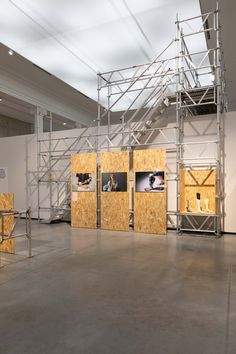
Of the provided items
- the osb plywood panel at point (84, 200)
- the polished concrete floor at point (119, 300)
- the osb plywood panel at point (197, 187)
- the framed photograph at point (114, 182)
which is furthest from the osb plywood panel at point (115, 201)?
the polished concrete floor at point (119, 300)

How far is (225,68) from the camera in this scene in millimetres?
10391

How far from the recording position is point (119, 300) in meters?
3.65

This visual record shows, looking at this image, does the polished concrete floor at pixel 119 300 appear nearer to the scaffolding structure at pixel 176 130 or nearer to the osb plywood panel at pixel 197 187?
the osb plywood panel at pixel 197 187

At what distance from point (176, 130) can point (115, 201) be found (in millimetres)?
2920

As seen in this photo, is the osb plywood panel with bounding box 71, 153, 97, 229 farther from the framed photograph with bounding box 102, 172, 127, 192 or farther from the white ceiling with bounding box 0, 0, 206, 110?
the white ceiling with bounding box 0, 0, 206, 110

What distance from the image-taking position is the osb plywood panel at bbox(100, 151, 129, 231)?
29.0 ft

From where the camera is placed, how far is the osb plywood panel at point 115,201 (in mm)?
8852

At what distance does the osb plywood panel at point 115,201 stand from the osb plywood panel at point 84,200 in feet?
1.17

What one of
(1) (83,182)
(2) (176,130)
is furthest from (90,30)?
(1) (83,182)

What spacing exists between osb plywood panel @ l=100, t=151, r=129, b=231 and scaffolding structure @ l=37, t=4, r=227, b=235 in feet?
1.36

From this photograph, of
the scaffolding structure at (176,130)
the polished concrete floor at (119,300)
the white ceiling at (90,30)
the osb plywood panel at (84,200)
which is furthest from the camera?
the osb plywood panel at (84,200)

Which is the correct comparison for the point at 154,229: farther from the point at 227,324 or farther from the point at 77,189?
the point at 227,324

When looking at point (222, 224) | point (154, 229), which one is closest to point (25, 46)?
point (154, 229)

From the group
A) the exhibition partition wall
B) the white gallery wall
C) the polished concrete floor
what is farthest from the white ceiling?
the polished concrete floor
